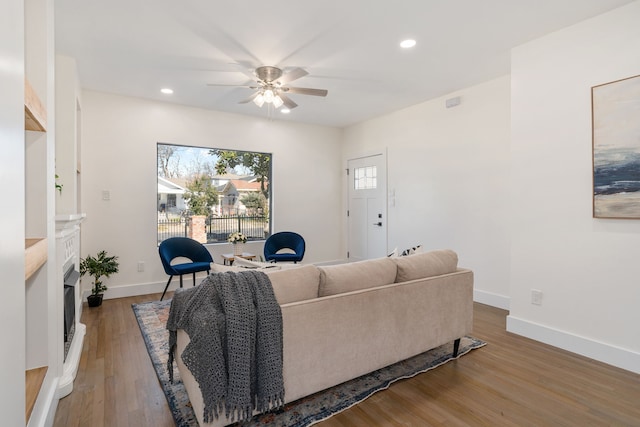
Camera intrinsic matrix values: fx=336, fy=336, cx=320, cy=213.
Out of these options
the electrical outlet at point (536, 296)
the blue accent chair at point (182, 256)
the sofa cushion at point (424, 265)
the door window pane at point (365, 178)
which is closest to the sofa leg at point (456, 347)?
the sofa cushion at point (424, 265)

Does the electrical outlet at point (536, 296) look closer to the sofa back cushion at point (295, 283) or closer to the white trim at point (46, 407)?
the sofa back cushion at point (295, 283)

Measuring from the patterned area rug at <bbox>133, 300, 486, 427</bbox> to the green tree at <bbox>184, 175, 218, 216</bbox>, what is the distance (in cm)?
234

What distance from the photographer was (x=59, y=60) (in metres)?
3.36

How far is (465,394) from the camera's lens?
2.19m

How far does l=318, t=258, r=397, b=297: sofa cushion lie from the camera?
2084mm

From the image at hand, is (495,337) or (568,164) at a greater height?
(568,164)

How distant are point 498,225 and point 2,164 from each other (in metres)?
4.28

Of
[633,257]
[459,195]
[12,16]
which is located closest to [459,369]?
[633,257]

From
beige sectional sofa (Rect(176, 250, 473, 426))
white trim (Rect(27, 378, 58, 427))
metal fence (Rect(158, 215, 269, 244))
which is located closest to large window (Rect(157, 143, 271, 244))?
metal fence (Rect(158, 215, 269, 244))

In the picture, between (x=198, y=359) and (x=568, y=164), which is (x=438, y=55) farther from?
(x=198, y=359)

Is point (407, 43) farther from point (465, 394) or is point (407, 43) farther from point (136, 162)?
point (136, 162)

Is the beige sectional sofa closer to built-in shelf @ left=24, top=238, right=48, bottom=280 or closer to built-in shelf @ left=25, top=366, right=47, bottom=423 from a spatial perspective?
built-in shelf @ left=25, top=366, right=47, bottom=423

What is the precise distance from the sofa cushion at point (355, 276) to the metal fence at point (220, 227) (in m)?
3.54

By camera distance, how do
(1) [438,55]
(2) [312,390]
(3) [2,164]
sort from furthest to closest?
(1) [438,55] → (2) [312,390] → (3) [2,164]
